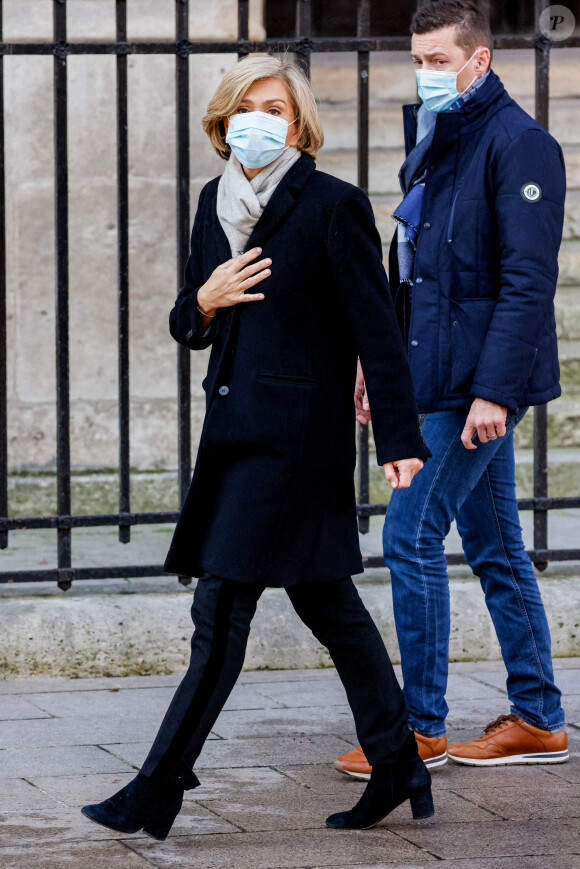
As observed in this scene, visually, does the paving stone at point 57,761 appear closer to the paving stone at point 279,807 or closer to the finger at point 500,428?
the paving stone at point 279,807

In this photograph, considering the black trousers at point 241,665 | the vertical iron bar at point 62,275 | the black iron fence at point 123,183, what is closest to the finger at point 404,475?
the black trousers at point 241,665

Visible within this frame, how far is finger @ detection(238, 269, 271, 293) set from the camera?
9.75ft

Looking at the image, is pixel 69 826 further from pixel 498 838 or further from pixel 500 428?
pixel 500 428

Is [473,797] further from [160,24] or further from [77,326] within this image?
[160,24]

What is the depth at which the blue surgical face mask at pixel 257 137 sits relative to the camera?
3.02 metres

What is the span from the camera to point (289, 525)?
301 cm

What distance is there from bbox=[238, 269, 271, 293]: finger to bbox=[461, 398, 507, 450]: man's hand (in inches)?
27.3

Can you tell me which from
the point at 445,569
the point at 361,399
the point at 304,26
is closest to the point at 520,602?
the point at 445,569

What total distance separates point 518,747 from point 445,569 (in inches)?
20.6

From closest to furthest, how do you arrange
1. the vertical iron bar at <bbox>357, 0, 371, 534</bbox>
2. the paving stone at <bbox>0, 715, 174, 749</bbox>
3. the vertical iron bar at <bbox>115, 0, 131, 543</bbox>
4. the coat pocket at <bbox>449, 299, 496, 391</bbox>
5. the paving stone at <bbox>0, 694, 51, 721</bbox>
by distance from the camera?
1. the coat pocket at <bbox>449, 299, 496, 391</bbox>
2. the paving stone at <bbox>0, 715, 174, 749</bbox>
3. the paving stone at <bbox>0, 694, 51, 721</bbox>
4. the vertical iron bar at <bbox>115, 0, 131, 543</bbox>
5. the vertical iron bar at <bbox>357, 0, 371, 534</bbox>

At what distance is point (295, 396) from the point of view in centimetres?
299

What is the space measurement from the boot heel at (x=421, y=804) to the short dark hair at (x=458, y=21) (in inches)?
69.9

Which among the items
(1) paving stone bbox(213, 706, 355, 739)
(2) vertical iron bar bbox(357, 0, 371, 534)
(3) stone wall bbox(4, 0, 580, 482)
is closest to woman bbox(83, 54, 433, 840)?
(1) paving stone bbox(213, 706, 355, 739)

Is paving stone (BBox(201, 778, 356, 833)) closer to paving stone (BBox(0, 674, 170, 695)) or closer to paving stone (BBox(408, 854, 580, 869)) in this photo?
paving stone (BBox(408, 854, 580, 869))
